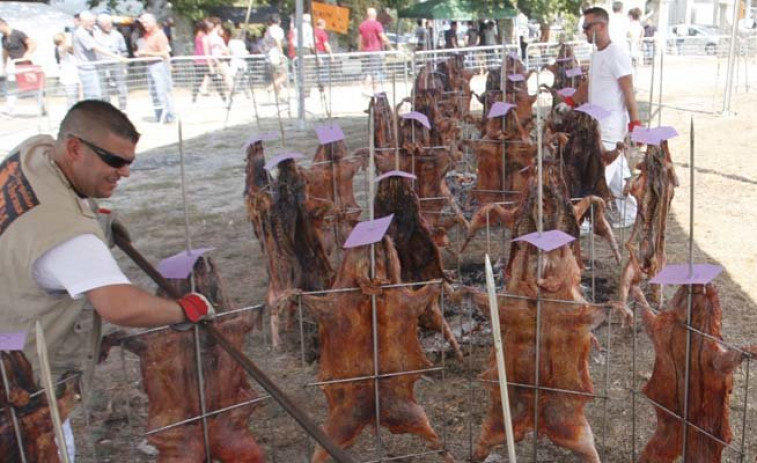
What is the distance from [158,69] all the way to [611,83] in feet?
33.2

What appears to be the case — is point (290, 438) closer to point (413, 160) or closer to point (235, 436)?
point (235, 436)

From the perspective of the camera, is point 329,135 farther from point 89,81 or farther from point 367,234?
point 89,81

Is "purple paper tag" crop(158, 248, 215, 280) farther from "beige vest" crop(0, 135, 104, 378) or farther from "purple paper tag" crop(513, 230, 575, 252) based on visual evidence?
"purple paper tag" crop(513, 230, 575, 252)

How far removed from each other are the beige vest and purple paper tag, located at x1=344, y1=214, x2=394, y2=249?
3.36 ft

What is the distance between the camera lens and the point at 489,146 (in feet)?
19.6

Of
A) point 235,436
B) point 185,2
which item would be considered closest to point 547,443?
point 235,436

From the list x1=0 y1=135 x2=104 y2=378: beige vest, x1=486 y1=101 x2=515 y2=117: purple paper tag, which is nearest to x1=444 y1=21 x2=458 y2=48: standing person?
x1=486 y1=101 x2=515 y2=117: purple paper tag

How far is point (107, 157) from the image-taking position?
2.56m

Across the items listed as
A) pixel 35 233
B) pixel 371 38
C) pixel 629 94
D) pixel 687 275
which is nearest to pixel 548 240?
pixel 687 275

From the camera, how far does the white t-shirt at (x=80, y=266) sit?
2344 millimetres

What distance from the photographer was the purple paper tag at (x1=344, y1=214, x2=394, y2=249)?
3.03m

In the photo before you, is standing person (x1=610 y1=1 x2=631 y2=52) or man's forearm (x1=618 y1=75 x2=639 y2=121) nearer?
man's forearm (x1=618 y1=75 x2=639 y2=121)

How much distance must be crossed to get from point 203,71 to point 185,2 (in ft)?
28.4

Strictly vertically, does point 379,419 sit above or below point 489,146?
below
